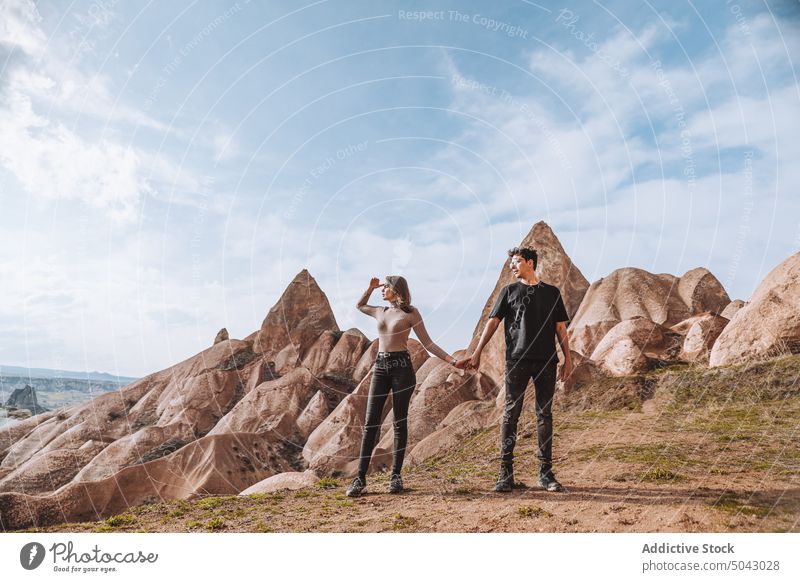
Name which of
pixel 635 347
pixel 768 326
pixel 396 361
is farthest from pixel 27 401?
pixel 768 326

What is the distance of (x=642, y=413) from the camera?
14.1 meters

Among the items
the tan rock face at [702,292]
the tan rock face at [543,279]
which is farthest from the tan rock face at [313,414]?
the tan rock face at [702,292]

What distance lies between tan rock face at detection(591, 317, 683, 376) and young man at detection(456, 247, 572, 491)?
15.4 meters

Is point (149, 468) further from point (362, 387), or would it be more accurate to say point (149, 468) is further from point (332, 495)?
point (332, 495)

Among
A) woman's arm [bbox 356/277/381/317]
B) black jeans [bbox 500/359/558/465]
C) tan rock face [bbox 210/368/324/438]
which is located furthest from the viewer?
tan rock face [bbox 210/368/324/438]

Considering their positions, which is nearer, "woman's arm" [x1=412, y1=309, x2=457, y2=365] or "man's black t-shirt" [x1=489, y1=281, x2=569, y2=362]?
"man's black t-shirt" [x1=489, y1=281, x2=569, y2=362]

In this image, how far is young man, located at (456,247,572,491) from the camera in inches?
249

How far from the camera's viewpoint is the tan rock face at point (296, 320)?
4762 centimetres

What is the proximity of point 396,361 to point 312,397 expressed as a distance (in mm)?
31558

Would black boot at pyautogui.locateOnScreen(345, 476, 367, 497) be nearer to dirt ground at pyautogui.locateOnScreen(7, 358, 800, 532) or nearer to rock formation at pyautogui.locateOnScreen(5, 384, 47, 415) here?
dirt ground at pyautogui.locateOnScreen(7, 358, 800, 532)

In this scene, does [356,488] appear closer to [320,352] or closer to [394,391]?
[394,391]

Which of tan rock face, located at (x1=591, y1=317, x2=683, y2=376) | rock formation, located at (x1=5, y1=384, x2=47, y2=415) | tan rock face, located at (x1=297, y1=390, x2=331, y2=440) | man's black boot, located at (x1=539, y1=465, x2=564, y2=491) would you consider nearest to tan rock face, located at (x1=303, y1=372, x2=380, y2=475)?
tan rock face, located at (x1=297, y1=390, x2=331, y2=440)

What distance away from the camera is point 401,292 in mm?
6926

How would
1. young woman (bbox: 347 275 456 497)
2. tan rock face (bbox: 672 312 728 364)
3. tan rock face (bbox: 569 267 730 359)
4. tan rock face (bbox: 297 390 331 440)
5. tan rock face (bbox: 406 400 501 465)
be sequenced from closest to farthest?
1. young woman (bbox: 347 275 456 497)
2. tan rock face (bbox: 406 400 501 465)
3. tan rock face (bbox: 672 312 728 364)
4. tan rock face (bbox: 297 390 331 440)
5. tan rock face (bbox: 569 267 730 359)
